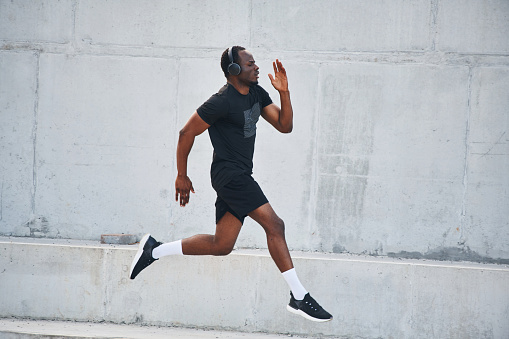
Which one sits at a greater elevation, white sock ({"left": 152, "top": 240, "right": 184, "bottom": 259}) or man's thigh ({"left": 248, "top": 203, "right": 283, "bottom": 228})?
man's thigh ({"left": 248, "top": 203, "right": 283, "bottom": 228})

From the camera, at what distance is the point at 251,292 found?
6562mm

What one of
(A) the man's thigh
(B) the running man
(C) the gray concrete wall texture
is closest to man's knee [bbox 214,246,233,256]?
(B) the running man

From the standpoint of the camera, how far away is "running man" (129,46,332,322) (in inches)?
196

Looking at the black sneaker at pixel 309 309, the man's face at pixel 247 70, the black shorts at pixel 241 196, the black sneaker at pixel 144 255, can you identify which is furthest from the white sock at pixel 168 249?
the man's face at pixel 247 70

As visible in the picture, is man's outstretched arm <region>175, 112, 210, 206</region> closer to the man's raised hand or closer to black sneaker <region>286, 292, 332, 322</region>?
the man's raised hand

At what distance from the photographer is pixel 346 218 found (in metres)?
7.04

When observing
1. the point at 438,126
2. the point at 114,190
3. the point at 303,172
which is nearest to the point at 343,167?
the point at 303,172

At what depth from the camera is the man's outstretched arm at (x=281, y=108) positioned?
504 cm

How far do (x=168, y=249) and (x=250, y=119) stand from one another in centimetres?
131

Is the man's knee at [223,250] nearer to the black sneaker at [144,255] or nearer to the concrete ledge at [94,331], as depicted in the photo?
the black sneaker at [144,255]

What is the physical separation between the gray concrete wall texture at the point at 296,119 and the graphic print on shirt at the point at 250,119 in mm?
1860

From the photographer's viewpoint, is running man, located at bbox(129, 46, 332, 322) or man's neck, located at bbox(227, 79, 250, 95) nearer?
running man, located at bbox(129, 46, 332, 322)

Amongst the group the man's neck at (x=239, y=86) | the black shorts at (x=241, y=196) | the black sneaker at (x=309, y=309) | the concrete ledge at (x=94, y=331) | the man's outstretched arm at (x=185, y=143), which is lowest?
the concrete ledge at (x=94, y=331)

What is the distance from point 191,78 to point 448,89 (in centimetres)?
270
